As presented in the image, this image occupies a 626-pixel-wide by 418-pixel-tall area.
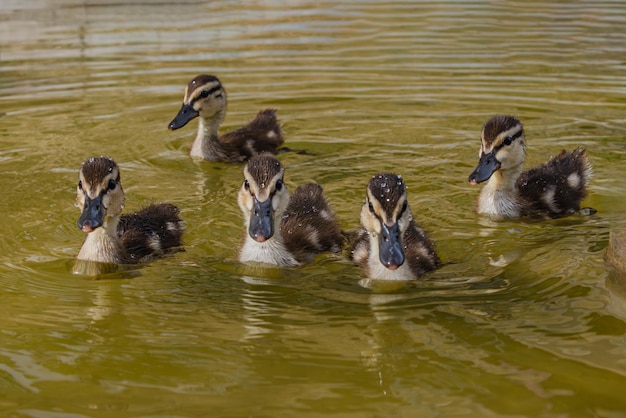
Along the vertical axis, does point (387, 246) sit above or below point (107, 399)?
above

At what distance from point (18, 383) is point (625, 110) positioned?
6.26 metres

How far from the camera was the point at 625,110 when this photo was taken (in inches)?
351

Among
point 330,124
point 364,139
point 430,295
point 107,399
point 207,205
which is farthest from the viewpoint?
point 330,124

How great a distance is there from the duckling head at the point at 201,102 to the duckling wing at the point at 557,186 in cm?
269

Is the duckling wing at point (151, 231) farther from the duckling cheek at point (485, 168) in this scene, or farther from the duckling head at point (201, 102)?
the duckling head at point (201, 102)

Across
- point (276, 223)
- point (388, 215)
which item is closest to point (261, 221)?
point (276, 223)

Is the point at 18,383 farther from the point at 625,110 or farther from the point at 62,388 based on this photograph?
the point at 625,110

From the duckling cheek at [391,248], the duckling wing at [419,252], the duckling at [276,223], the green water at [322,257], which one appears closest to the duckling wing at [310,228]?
the duckling at [276,223]

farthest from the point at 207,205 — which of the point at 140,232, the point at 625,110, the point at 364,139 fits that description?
the point at 625,110

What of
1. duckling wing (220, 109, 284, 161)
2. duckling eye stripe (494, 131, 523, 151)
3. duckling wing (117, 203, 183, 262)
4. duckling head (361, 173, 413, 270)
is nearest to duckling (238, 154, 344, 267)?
duckling wing (117, 203, 183, 262)

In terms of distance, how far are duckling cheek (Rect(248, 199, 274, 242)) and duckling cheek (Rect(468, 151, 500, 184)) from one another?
4.93 feet

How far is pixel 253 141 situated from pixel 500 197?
2282mm

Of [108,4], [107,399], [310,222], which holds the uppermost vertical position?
[108,4]

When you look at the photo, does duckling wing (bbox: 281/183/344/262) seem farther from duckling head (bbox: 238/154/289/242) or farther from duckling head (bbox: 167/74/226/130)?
duckling head (bbox: 167/74/226/130)
